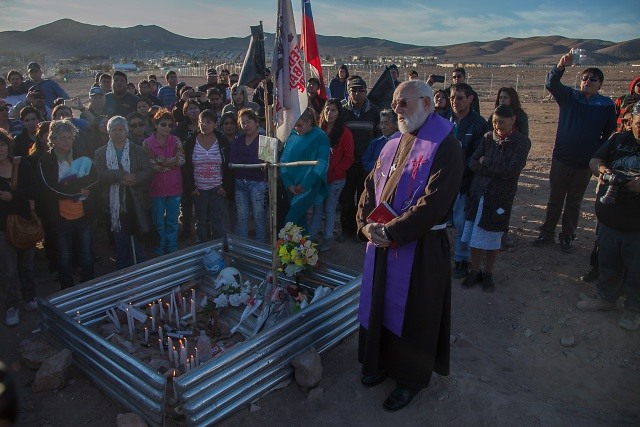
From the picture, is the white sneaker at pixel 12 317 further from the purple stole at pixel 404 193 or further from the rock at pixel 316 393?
the purple stole at pixel 404 193

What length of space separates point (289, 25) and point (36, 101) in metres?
5.09

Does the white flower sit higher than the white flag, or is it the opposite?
the white flag

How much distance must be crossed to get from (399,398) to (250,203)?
3681 millimetres

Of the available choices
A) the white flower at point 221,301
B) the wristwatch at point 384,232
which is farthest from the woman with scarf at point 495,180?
the white flower at point 221,301

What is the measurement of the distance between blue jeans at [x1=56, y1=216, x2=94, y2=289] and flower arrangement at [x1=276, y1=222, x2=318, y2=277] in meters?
2.24

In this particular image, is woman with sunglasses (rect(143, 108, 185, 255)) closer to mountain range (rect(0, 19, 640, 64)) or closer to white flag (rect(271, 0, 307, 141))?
white flag (rect(271, 0, 307, 141))

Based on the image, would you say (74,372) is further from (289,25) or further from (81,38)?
(81,38)

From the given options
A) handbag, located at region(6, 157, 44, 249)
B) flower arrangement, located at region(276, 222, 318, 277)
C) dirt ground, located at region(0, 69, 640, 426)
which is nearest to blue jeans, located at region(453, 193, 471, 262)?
dirt ground, located at region(0, 69, 640, 426)

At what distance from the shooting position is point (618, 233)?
471cm

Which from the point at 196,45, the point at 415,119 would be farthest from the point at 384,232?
the point at 196,45

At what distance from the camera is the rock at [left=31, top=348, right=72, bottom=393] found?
12.3 feet

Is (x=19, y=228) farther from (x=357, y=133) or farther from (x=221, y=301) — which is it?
(x=357, y=133)

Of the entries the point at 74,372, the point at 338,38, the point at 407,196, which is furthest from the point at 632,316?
the point at 338,38

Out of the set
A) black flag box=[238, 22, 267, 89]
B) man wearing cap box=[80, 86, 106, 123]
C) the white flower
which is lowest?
the white flower
